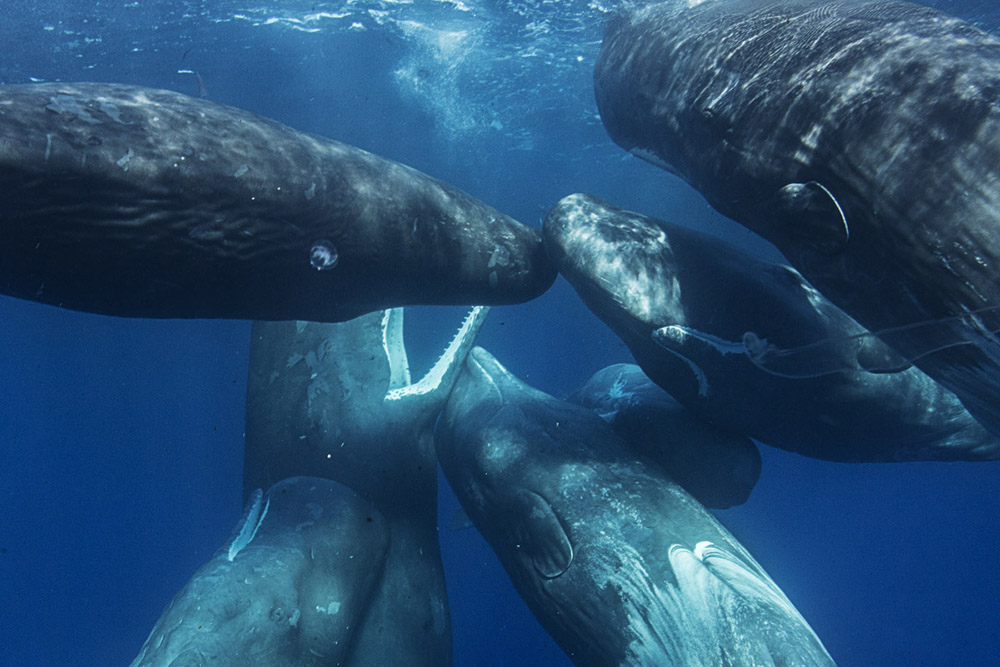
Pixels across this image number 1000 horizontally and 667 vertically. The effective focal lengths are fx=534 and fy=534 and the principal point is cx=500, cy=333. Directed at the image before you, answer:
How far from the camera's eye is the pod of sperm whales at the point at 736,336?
Result: 5141 mm

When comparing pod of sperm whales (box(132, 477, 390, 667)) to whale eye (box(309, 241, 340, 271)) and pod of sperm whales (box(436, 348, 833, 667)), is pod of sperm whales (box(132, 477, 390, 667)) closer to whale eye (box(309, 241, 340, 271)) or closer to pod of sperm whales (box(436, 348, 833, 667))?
pod of sperm whales (box(436, 348, 833, 667))

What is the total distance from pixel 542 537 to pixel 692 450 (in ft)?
7.03

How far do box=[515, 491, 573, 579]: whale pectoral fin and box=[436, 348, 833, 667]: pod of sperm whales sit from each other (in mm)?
10

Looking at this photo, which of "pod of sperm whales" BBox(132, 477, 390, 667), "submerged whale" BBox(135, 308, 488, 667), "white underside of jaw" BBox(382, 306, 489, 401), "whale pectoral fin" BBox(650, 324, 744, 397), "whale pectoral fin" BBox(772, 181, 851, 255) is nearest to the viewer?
"whale pectoral fin" BBox(772, 181, 851, 255)

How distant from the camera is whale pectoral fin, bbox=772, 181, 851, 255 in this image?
3.69 meters

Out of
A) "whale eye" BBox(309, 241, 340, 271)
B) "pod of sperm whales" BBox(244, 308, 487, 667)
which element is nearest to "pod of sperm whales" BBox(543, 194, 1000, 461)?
"whale eye" BBox(309, 241, 340, 271)

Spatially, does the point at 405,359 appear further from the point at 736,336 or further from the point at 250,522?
the point at 736,336

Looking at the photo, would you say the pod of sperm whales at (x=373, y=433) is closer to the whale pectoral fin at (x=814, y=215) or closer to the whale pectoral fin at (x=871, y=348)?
the whale pectoral fin at (x=871, y=348)

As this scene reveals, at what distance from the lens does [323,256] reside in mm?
4402

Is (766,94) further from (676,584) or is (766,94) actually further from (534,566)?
(534,566)

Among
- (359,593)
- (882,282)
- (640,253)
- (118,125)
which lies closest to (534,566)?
(359,593)

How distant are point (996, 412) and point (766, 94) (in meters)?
2.93

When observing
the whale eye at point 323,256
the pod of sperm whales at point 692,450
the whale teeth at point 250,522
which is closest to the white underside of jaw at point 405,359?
the whale teeth at point 250,522

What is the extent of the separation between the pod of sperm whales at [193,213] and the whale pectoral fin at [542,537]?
2504mm
